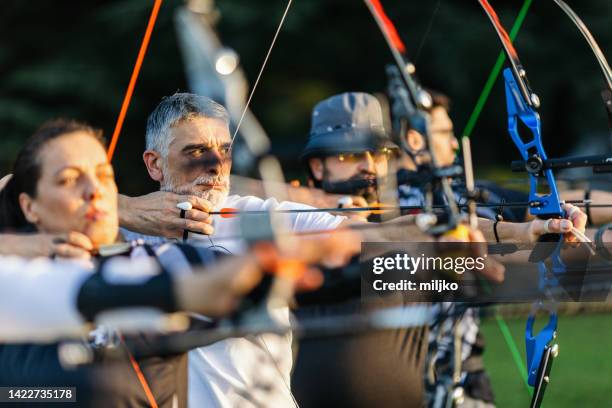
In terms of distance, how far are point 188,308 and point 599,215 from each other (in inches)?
58.1

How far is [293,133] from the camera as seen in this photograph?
23.0 feet

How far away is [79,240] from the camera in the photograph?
1.66 m

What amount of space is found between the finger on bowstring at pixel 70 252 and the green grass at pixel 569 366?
10.3ft

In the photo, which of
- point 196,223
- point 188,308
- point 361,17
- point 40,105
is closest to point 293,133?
point 361,17

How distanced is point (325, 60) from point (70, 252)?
20.1 ft

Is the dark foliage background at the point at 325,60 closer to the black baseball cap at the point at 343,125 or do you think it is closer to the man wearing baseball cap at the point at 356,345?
the black baseball cap at the point at 343,125

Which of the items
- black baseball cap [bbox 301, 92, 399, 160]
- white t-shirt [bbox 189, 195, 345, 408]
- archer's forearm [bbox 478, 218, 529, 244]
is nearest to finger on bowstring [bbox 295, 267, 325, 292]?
white t-shirt [bbox 189, 195, 345, 408]

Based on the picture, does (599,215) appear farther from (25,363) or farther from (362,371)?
(25,363)

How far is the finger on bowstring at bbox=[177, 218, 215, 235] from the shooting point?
6.73 ft

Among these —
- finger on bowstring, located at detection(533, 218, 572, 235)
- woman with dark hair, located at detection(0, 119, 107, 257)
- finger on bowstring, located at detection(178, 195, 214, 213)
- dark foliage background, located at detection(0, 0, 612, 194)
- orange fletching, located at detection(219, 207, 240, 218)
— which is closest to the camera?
woman with dark hair, located at detection(0, 119, 107, 257)

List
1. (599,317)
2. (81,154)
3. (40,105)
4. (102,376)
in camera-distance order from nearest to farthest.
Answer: (81,154) → (102,376) → (599,317) → (40,105)

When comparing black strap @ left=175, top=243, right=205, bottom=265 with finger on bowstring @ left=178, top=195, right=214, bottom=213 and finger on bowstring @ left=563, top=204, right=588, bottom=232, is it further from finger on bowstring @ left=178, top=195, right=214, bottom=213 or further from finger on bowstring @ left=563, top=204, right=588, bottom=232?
finger on bowstring @ left=563, top=204, right=588, bottom=232

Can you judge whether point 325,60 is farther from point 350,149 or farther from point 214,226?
point 214,226

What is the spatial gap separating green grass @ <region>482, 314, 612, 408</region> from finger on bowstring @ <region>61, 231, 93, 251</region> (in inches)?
123
